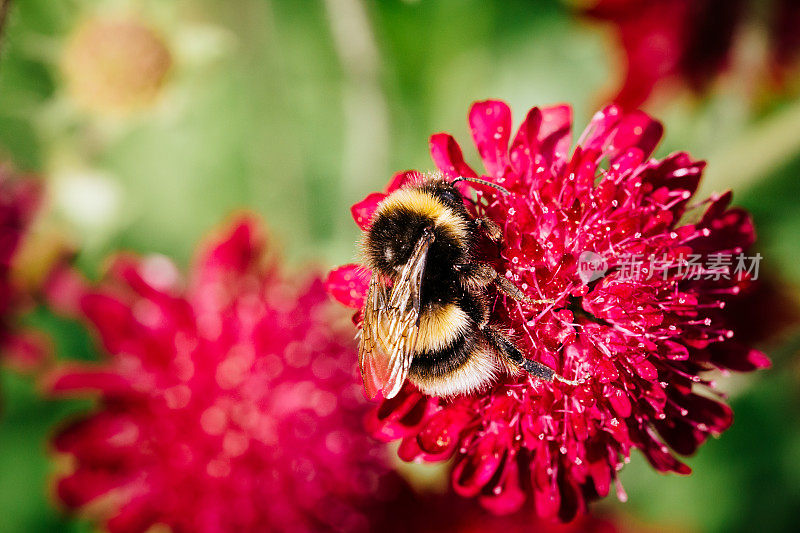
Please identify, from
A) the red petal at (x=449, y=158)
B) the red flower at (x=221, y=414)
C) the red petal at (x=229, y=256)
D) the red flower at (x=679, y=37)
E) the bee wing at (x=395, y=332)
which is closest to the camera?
the bee wing at (x=395, y=332)

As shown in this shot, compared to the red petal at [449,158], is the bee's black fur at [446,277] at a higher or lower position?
lower

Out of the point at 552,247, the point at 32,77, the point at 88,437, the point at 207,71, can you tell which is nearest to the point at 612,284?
the point at 552,247

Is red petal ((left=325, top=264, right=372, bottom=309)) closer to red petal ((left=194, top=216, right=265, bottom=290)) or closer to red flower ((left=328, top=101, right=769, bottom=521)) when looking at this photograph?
red flower ((left=328, top=101, right=769, bottom=521))

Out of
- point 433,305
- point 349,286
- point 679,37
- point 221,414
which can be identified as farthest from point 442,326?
point 679,37

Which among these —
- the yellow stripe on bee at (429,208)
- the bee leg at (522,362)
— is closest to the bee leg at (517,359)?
the bee leg at (522,362)

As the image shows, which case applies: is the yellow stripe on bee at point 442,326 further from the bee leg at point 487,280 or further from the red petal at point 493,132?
the red petal at point 493,132

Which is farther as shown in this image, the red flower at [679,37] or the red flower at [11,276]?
the red flower at [679,37]

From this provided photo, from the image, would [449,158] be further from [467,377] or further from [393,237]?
[467,377]

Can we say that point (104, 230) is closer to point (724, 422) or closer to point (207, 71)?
point (207, 71)
